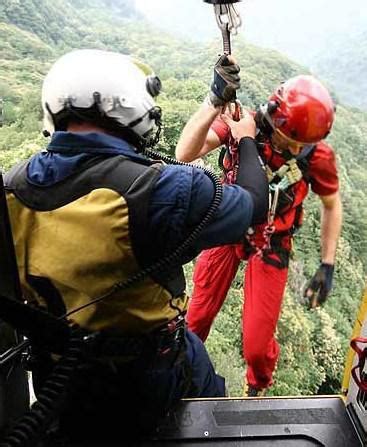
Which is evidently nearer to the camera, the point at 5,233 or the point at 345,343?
the point at 5,233

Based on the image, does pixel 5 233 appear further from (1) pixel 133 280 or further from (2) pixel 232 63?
(2) pixel 232 63

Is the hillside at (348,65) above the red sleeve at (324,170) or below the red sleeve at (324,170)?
below

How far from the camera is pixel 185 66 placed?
8.52 meters

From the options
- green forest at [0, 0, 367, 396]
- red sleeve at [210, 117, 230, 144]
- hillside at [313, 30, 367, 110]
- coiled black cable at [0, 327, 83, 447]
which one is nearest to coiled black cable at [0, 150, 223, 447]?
coiled black cable at [0, 327, 83, 447]

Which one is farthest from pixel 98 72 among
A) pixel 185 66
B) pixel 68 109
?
pixel 185 66

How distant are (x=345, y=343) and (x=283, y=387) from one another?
183cm

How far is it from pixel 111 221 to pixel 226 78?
35.9 inches

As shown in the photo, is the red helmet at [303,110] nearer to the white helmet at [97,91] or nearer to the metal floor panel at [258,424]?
the white helmet at [97,91]

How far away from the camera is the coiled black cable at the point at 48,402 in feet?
4.81

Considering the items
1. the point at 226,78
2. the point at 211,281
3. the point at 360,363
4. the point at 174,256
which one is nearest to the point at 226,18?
the point at 226,78

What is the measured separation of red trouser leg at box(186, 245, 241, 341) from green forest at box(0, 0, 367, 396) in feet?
3.35

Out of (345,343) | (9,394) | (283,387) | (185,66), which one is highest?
(9,394)

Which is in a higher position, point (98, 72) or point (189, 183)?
point (98, 72)

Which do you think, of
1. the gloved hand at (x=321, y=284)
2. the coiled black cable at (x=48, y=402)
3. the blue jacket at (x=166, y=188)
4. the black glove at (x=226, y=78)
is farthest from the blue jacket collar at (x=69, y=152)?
the gloved hand at (x=321, y=284)
